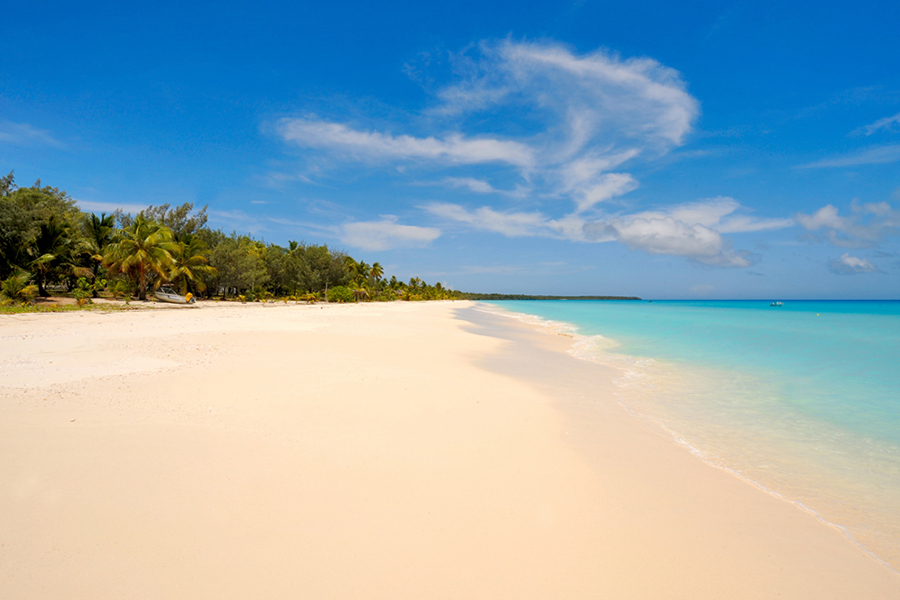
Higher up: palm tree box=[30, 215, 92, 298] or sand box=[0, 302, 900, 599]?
palm tree box=[30, 215, 92, 298]

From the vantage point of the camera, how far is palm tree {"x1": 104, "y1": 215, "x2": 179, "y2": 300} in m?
27.3

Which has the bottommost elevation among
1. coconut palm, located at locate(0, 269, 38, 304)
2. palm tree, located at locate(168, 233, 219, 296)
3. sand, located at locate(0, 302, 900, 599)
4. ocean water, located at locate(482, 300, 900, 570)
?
ocean water, located at locate(482, 300, 900, 570)

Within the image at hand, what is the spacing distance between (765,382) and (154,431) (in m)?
12.0

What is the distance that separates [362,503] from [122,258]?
1315 inches

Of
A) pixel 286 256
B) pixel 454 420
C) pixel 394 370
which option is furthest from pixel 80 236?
pixel 454 420

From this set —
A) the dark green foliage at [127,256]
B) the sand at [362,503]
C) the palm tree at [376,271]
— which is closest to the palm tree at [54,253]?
the dark green foliage at [127,256]

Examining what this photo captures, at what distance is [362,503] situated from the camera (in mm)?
3096

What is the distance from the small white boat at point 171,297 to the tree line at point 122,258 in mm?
777

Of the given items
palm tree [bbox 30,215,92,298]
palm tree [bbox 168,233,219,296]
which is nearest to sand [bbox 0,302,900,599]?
palm tree [bbox 30,215,92,298]

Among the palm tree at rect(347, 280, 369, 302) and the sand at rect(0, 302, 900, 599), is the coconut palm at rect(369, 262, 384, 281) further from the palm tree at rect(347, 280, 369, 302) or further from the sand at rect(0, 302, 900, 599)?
the sand at rect(0, 302, 900, 599)

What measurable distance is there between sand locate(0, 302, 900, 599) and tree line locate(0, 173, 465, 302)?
21618 millimetres

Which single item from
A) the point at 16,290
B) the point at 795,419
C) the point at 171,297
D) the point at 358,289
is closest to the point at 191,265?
the point at 171,297

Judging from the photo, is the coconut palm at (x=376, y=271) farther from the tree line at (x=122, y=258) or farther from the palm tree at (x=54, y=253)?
the palm tree at (x=54, y=253)

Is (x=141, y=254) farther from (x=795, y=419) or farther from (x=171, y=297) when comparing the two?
(x=795, y=419)
